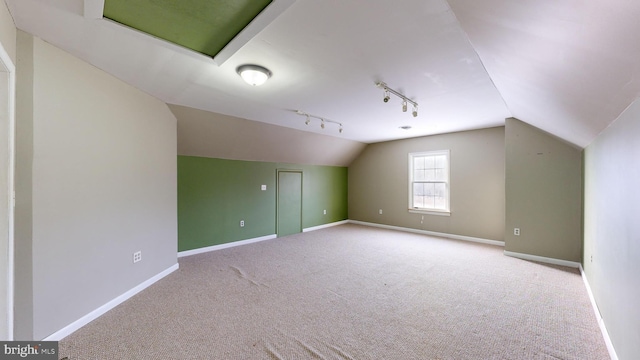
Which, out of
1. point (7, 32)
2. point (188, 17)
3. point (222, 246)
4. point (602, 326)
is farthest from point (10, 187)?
point (602, 326)

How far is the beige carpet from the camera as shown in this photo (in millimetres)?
1874

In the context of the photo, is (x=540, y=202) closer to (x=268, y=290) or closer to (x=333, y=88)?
(x=333, y=88)

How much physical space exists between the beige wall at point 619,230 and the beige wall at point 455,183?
235cm

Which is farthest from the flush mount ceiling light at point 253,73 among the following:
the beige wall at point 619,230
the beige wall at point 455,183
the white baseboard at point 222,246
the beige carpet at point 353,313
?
the beige wall at point 455,183

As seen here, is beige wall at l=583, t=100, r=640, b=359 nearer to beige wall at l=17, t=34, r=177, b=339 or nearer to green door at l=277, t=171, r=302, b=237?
beige wall at l=17, t=34, r=177, b=339

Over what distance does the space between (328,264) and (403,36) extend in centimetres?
317

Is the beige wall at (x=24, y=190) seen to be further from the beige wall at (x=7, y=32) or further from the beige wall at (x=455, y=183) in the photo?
the beige wall at (x=455, y=183)

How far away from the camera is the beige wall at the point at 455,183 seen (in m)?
4.80

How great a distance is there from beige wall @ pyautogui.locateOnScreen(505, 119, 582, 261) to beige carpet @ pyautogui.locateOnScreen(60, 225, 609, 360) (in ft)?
1.31

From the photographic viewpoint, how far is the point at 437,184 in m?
5.68

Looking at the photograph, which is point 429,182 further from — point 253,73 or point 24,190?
point 24,190

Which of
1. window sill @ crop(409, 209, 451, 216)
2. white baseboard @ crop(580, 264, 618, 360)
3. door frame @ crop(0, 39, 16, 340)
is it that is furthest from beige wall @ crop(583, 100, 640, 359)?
door frame @ crop(0, 39, 16, 340)

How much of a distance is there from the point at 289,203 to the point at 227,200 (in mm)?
1567

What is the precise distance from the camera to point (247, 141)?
15.1ft
